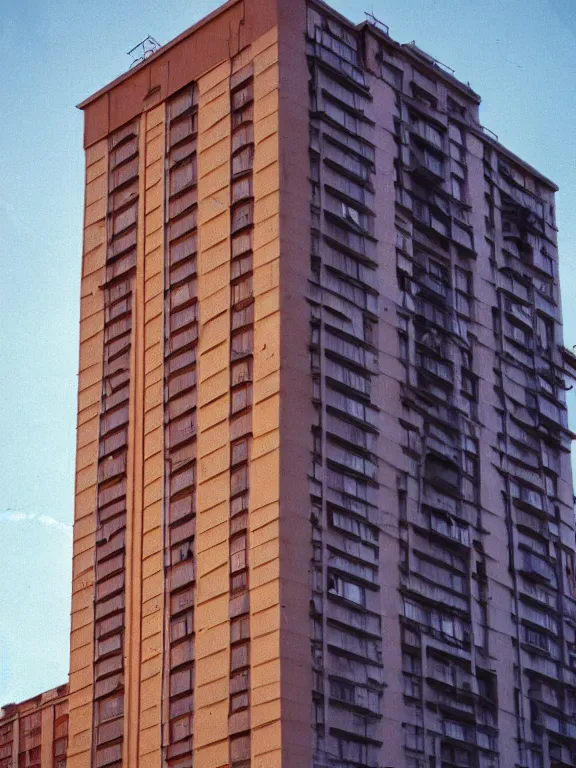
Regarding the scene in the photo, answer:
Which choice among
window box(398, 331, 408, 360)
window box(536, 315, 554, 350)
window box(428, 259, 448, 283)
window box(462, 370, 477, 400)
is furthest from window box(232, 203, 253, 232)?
window box(536, 315, 554, 350)

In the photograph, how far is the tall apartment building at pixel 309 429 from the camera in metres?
80.2

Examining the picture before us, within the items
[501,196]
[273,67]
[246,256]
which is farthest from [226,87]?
[501,196]

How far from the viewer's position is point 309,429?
82.0 m

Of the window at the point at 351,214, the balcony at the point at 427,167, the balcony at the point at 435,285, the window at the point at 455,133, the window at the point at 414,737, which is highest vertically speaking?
the window at the point at 455,133

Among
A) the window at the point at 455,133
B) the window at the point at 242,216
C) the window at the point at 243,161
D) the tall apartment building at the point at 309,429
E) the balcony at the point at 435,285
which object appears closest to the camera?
the tall apartment building at the point at 309,429

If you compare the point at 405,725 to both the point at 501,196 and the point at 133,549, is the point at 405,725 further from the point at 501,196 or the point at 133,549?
the point at 501,196

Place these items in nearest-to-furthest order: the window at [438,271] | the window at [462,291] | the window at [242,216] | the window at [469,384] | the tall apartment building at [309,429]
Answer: the tall apartment building at [309,429], the window at [242,216], the window at [469,384], the window at [438,271], the window at [462,291]

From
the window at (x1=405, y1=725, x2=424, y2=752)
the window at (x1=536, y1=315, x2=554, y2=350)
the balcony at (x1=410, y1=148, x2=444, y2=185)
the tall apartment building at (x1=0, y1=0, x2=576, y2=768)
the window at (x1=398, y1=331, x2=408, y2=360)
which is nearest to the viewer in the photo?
the tall apartment building at (x1=0, y1=0, x2=576, y2=768)

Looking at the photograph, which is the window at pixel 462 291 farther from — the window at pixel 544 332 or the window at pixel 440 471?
the window at pixel 440 471

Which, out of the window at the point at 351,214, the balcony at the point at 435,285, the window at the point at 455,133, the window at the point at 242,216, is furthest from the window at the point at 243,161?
the window at the point at 455,133

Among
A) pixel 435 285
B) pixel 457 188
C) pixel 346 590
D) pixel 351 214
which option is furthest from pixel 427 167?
pixel 346 590

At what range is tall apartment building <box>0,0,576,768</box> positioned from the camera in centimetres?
8019

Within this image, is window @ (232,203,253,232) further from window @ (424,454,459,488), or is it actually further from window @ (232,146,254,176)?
window @ (424,454,459,488)

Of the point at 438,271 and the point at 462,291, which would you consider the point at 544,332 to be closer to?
the point at 462,291
